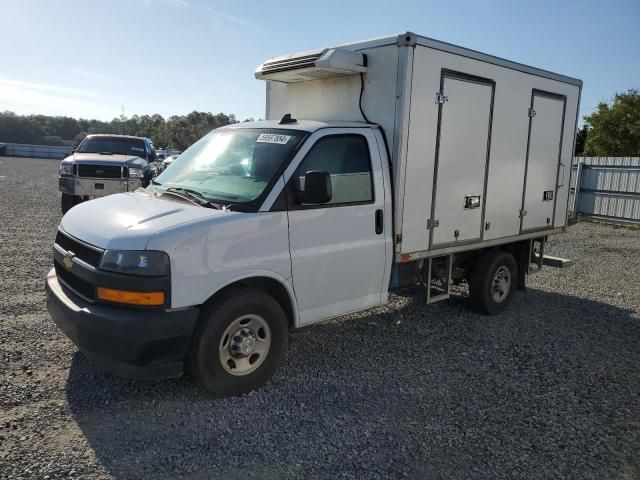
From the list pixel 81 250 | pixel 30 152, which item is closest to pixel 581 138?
pixel 81 250

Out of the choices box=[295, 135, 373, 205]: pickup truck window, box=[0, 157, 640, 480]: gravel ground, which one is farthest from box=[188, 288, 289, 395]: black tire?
box=[295, 135, 373, 205]: pickup truck window

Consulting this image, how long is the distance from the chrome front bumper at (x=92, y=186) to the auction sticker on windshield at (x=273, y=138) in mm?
7838

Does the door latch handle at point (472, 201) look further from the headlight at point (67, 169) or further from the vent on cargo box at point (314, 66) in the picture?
the headlight at point (67, 169)

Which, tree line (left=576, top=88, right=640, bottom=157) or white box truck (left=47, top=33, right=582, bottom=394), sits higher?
tree line (left=576, top=88, right=640, bottom=157)

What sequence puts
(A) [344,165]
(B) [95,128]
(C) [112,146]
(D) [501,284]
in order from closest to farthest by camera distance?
1. (A) [344,165]
2. (D) [501,284]
3. (C) [112,146]
4. (B) [95,128]

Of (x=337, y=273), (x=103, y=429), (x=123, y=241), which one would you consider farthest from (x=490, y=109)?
(x=103, y=429)

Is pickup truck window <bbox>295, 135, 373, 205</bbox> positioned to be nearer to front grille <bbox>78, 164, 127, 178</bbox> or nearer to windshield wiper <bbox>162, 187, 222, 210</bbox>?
windshield wiper <bbox>162, 187, 222, 210</bbox>

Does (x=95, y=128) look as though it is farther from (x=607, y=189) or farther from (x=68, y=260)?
(x=68, y=260)

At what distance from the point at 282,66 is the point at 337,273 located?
94.8 inches

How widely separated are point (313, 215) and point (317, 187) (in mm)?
312

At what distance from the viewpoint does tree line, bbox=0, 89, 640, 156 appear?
2564 cm

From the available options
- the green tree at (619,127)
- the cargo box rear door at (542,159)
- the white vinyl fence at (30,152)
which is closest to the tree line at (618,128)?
the green tree at (619,127)

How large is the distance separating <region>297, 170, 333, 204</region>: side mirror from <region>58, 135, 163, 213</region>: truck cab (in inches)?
345

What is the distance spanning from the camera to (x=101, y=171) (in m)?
12.0
